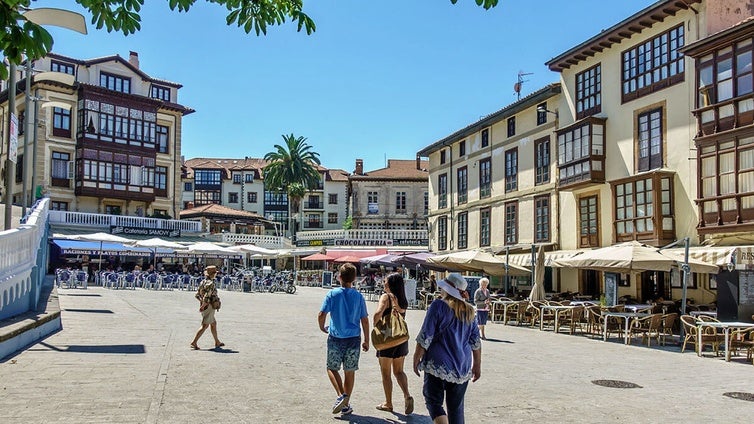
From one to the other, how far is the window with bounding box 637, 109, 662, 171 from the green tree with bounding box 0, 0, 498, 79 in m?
21.6

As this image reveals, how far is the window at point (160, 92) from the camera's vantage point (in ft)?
181

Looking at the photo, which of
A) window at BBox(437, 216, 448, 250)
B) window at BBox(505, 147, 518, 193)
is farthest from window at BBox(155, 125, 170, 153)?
window at BBox(505, 147, 518, 193)

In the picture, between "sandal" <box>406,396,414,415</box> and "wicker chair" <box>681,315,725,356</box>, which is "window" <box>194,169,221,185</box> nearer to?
"wicker chair" <box>681,315,725,356</box>

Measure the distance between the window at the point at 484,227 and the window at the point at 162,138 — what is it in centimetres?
2919

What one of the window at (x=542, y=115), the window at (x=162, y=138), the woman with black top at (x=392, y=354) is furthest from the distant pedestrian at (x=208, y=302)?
the window at (x=162, y=138)

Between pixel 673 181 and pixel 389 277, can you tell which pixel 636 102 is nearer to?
pixel 673 181

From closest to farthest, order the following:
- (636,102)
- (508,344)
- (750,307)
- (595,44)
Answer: (508,344) → (750,307) → (636,102) → (595,44)

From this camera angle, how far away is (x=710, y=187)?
21469 mm

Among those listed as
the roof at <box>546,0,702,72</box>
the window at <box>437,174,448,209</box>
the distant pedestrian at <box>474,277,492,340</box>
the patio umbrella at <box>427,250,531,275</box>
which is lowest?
the distant pedestrian at <box>474,277,492,340</box>

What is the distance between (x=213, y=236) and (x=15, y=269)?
42153 millimetres

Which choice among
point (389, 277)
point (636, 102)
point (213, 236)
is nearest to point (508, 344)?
point (389, 277)

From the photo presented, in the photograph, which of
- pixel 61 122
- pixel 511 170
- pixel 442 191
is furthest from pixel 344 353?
pixel 61 122

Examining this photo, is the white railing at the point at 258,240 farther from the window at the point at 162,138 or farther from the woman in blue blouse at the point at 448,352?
the woman in blue blouse at the point at 448,352

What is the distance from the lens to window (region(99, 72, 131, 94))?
50938 millimetres
